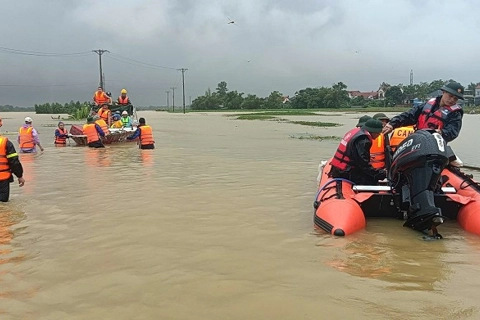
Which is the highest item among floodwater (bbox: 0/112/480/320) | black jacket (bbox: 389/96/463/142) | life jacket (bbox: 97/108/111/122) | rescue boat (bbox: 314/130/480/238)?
life jacket (bbox: 97/108/111/122)

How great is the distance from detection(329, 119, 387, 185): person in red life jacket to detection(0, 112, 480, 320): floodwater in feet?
2.25

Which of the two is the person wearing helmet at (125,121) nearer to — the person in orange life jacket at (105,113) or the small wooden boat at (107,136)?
the person in orange life jacket at (105,113)

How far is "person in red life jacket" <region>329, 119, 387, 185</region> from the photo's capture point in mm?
5758

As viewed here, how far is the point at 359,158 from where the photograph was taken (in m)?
5.78

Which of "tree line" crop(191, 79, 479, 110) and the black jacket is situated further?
"tree line" crop(191, 79, 479, 110)

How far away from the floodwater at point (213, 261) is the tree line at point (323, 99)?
63362 millimetres

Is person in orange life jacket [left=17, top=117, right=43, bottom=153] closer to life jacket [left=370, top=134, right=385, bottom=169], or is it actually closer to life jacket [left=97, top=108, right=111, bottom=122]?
life jacket [left=97, top=108, right=111, bottom=122]

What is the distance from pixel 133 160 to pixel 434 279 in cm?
969

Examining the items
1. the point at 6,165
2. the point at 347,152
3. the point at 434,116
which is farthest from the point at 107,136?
the point at 434,116

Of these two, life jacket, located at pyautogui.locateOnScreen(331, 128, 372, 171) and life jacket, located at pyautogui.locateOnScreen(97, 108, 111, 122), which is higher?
life jacket, located at pyautogui.locateOnScreen(97, 108, 111, 122)

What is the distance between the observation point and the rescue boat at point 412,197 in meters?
4.86

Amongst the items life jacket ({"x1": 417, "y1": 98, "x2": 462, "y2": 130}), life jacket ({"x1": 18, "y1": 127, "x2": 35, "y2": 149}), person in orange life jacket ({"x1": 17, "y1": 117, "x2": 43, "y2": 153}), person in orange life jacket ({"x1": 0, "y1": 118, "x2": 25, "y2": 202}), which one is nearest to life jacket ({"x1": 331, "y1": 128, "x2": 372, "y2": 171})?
life jacket ({"x1": 417, "y1": 98, "x2": 462, "y2": 130})

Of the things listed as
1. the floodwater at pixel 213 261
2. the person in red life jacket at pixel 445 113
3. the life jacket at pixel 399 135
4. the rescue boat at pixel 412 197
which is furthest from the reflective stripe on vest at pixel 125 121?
the rescue boat at pixel 412 197

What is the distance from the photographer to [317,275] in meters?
3.86
